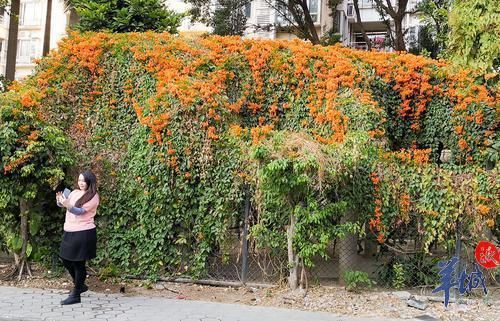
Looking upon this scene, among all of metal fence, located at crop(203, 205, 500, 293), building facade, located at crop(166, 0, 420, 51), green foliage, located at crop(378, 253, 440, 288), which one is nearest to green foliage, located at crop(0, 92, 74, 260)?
metal fence, located at crop(203, 205, 500, 293)

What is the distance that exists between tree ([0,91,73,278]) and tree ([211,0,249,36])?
34.6ft

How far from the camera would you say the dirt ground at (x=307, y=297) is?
6648 mm

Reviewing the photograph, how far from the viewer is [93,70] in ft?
29.2

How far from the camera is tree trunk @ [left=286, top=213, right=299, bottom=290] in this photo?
718 centimetres

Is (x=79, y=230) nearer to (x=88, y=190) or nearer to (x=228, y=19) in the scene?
(x=88, y=190)

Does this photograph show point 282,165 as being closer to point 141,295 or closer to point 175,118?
point 175,118

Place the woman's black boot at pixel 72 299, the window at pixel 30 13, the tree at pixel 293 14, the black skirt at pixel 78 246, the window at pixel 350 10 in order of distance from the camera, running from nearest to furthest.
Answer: the black skirt at pixel 78 246 < the woman's black boot at pixel 72 299 < the tree at pixel 293 14 < the window at pixel 350 10 < the window at pixel 30 13

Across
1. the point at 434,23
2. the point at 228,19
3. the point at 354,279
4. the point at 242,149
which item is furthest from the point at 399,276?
the point at 228,19

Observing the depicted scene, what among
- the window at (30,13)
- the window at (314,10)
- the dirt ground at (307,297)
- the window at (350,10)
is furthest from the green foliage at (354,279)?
the window at (30,13)

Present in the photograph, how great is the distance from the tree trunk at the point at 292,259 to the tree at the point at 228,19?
455 inches

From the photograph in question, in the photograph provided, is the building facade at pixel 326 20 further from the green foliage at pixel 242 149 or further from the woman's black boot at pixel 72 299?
the woman's black boot at pixel 72 299

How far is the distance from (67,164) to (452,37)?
7388 mm

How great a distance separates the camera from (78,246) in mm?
6293

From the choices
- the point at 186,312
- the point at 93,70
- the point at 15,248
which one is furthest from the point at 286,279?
the point at 93,70
